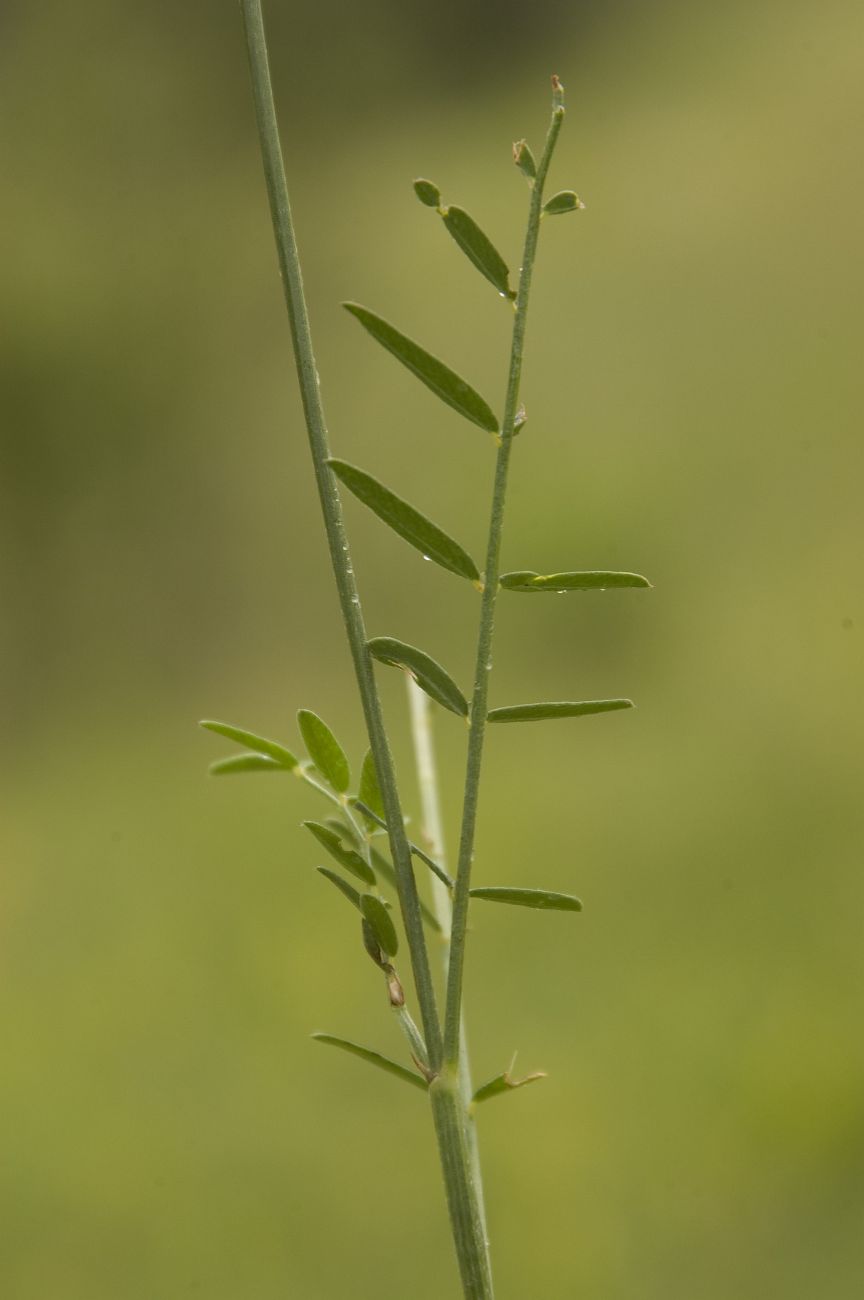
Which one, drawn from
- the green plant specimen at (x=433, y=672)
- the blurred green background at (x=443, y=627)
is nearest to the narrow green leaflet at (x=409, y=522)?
the green plant specimen at (x=433, y=672)

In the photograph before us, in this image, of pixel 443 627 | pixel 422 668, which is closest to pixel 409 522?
pixel 422 668

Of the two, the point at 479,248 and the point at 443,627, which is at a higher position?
the point at 479,248

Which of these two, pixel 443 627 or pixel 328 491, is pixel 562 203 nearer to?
pixel 328 491

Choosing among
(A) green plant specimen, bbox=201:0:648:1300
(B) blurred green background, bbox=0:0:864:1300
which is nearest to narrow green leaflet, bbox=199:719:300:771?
(A) green plant specimen, bbox=201:0:648:1300

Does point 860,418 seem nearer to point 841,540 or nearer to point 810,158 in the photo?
point 841,540

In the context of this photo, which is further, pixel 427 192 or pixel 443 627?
pixel 443 627

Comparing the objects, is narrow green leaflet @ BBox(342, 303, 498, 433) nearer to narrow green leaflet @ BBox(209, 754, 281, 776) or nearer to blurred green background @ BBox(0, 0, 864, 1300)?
narrow green leaflet @ BBox(209, 754, 281, 776)
